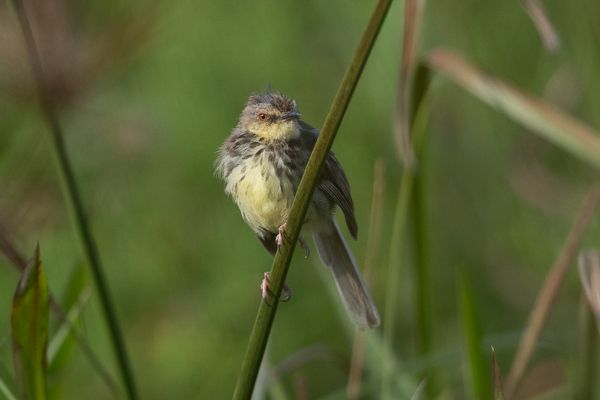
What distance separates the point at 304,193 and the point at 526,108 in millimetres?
1071

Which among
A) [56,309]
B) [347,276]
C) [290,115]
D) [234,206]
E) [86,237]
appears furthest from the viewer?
[234,206]

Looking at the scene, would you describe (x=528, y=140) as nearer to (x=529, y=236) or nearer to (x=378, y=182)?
(x=529, y=236)

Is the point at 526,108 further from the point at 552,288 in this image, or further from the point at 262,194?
the point at 262,194

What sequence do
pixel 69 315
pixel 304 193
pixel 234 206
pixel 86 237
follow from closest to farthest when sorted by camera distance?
pixel 304 193
pixel 86 237
pixel 69 315
pixel 234 206

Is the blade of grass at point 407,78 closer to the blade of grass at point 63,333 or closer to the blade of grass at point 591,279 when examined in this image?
the blade of grass at point 591,279

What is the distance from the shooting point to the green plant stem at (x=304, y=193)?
1781 millimetres

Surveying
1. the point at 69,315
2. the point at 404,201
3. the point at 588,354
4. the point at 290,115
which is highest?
the point at 290,115

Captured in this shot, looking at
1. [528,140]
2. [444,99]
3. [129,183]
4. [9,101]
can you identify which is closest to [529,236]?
[528,140]

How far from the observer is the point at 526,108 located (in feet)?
9.11

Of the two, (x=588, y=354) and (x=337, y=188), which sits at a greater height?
(x=337, y=188)

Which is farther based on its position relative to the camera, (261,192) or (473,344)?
(261,192)

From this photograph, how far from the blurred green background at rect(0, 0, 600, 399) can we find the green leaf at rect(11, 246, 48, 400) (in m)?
2.47

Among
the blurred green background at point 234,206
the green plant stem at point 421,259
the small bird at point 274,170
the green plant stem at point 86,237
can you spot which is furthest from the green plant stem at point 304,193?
the blurred green background at point 234,206

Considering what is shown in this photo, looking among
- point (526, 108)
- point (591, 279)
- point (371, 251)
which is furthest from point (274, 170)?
point (591, 279)
